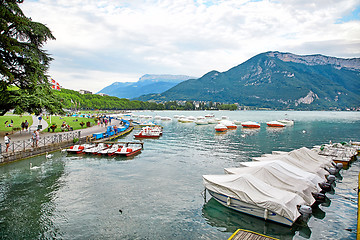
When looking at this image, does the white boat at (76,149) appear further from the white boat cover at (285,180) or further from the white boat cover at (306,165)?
the white boat cover at (306,165)

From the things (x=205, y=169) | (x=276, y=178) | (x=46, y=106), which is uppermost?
(x=46, y=106)

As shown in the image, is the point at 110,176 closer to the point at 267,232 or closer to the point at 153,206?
the point at 153,206

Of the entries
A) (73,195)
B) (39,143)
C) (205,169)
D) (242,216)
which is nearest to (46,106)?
(39,143)

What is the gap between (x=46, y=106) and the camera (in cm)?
3244

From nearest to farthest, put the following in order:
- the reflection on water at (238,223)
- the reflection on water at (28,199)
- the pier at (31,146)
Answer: the reflection on water at (28,199) < the reflection on water at (238,223) < the pier at (31,146)

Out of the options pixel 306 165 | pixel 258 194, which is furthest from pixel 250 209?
pixel 306 165

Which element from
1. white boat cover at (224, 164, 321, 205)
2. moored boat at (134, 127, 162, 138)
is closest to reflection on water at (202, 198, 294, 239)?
white boat cover at (224, 164, 321, 205)

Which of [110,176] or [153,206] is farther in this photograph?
[110,176]

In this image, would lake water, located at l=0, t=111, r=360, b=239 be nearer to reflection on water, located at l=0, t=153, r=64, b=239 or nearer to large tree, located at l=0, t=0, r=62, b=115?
reflection on water, located at l=0, t=153, r=64, b=239

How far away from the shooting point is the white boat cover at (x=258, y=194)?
12318mm

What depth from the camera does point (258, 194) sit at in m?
13.4

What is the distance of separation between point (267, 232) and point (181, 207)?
5694 millimetres

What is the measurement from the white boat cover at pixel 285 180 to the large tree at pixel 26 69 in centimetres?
2997

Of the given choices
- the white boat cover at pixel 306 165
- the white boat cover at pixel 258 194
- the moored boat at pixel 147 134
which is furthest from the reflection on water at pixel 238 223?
the moored boat at pixel 147 134
